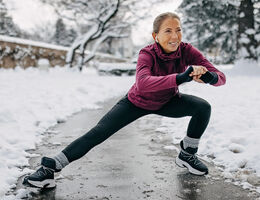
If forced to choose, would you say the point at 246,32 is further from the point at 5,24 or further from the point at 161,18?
the point at 5,24

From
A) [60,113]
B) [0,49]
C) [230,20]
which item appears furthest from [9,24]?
[60,113]

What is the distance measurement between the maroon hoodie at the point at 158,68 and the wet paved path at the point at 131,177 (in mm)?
736

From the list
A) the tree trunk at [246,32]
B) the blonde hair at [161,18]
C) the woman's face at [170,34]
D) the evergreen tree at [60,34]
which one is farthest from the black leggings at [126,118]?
the evergreen tree at [60,34]

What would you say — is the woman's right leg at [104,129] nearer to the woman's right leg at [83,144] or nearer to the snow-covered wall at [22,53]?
the woman's right leg at [83,144]

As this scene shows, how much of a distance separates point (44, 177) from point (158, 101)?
4.01ft

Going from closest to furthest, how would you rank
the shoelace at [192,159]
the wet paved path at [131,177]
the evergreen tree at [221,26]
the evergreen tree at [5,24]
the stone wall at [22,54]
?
the wet paved path at [131,177], the shoelace at [192,159], the evergreen tree at [221,26], the stone wall at [22,54], the evergreen tree at [5,24]

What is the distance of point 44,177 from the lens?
2.58m

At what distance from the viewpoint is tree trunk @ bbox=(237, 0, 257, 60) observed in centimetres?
1359

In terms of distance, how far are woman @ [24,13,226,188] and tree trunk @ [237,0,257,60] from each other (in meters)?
12.2

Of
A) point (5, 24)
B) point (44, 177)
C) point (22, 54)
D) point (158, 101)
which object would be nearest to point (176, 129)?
point (158, 101)

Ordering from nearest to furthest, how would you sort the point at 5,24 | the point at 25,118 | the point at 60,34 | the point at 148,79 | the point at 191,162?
the point at 148,79 → the point at 191,162 → the point at 25,118 → the point at 5,24 → the point at 60,34

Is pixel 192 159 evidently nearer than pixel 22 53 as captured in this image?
Yes

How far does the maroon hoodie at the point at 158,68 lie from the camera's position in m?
2.54

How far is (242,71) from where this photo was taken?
45.8ft
